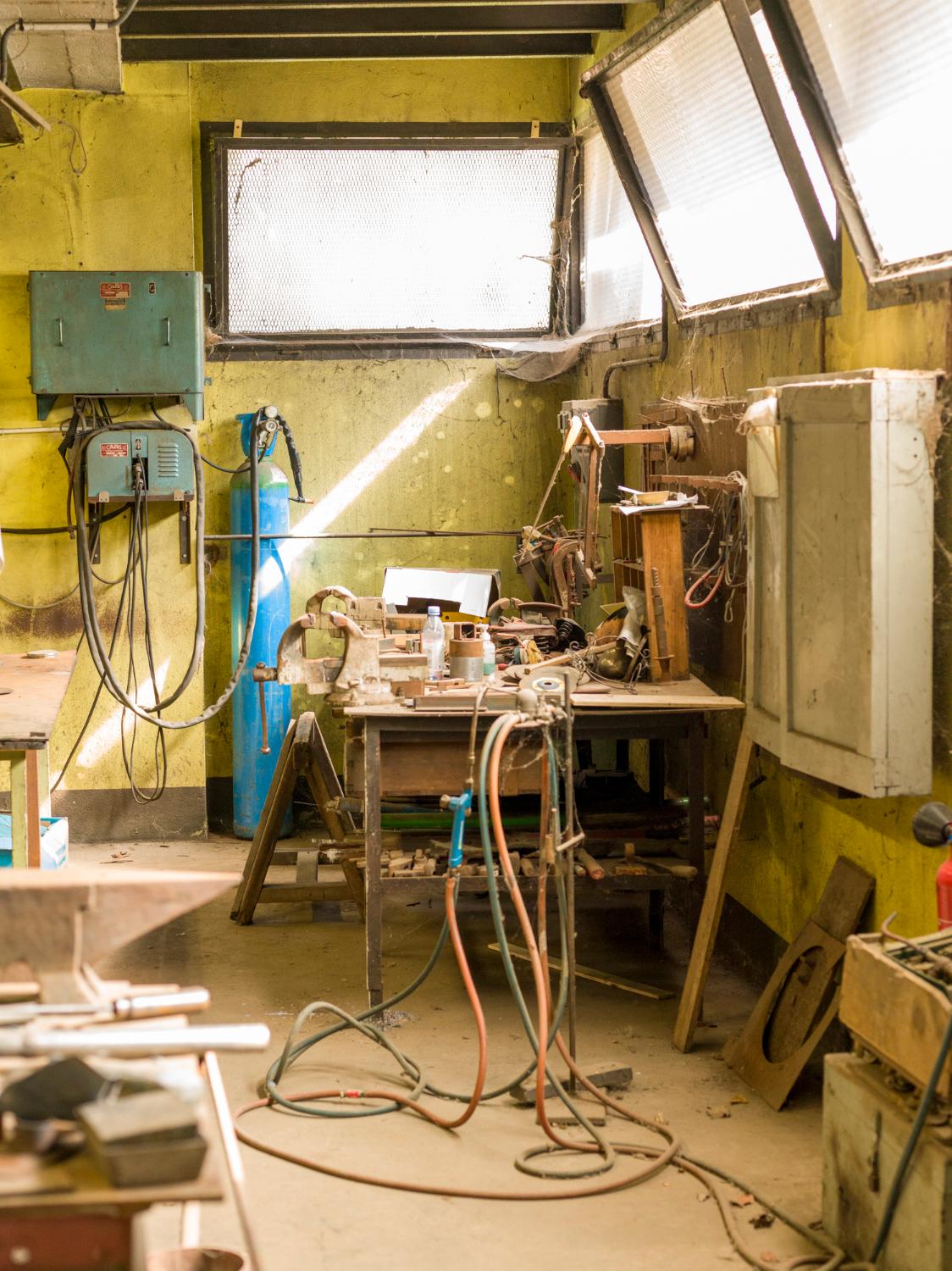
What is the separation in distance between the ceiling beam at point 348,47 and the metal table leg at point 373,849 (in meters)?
2.91

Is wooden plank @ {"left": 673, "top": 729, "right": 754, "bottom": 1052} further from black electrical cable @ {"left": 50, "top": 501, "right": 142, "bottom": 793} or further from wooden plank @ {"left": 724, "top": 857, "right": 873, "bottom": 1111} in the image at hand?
black electrical cable @ {"left": 50, "top": 501, "right": 142, "bottom": 793}

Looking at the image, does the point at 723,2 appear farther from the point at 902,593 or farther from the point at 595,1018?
the point at 595,1018

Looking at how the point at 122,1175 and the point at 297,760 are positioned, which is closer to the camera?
the point at 122,1175

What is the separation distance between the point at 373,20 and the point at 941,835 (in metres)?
3.67

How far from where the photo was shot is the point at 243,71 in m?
5.70

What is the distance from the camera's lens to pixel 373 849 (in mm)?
3746

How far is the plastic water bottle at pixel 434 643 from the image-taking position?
4.04 metres

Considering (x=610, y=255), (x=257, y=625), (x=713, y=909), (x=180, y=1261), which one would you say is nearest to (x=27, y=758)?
(x=180, y=1261)

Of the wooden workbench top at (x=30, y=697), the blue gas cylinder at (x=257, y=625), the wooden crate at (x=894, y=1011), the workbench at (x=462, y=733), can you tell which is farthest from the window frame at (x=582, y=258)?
the wooden crate at (x=894, y=1011)

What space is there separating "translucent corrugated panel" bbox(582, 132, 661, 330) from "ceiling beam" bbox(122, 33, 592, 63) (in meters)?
0.40

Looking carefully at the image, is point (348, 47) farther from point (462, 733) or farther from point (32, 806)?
point (32, 806)

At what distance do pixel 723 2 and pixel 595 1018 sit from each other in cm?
256

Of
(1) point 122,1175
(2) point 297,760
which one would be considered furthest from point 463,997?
(1) point 122,1175

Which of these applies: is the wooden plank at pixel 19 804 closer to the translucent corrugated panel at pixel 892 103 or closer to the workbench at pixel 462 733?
the workbench at pixel 462 733
